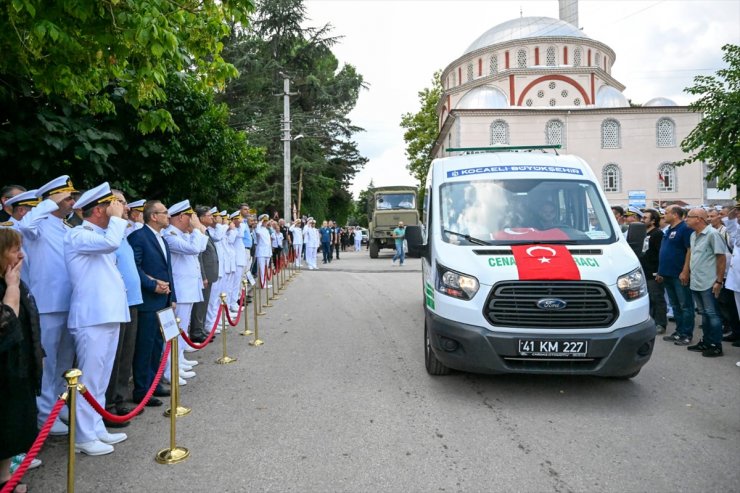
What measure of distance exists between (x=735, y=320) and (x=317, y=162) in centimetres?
3357

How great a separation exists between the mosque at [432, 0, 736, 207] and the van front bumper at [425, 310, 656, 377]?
149ft

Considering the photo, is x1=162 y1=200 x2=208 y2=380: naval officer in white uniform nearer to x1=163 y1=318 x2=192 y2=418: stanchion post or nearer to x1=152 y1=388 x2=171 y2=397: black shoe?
x1=152 y1=388 x2=171 y2=397: black shoe

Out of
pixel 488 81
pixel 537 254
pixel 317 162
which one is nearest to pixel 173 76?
pixel 537 254

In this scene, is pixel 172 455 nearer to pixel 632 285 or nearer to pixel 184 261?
pixel 184 261

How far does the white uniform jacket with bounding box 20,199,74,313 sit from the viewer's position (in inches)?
172

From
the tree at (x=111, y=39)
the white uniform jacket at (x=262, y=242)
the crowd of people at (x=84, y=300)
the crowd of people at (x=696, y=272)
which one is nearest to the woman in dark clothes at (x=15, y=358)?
the crowd of people at (x=84, y=300)

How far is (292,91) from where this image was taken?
37938mm

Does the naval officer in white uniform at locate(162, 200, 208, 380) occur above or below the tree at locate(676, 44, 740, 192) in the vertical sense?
below

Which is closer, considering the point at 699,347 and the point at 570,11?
the point at 699,347

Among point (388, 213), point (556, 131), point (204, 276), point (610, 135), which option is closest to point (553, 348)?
point (204, 276)

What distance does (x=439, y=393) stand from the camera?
552 cm

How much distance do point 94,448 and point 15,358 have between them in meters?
1.26

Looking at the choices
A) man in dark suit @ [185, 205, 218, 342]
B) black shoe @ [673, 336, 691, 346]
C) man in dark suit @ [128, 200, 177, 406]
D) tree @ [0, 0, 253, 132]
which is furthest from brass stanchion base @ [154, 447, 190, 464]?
black shoe @ [673, 336, 691, 346]

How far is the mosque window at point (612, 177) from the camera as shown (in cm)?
5188
